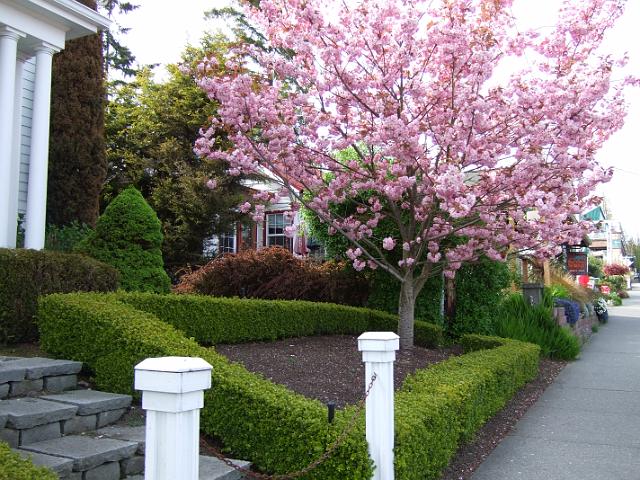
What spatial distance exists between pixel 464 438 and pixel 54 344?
3849mm

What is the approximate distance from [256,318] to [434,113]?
145 inches

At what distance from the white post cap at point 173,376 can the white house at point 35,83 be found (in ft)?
19.9

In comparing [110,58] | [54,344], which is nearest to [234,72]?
[54,344]

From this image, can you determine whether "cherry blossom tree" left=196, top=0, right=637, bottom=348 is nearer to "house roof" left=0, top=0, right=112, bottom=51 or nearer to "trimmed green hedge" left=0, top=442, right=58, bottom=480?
"house roof" left=0, top=0, right=112, bottom=51

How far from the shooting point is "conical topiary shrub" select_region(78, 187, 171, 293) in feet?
26.2

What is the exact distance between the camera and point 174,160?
17.0 metres

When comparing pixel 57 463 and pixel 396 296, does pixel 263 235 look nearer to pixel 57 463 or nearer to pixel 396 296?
pixel 396 296

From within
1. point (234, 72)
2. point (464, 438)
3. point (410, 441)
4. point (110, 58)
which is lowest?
point (464, 438)

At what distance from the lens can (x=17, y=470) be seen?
97.3 inches

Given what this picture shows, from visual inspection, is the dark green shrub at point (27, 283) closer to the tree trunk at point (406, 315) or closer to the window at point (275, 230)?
the tree trunk at point (406, 315)

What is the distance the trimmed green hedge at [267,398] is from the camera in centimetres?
391

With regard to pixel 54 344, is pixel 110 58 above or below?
above

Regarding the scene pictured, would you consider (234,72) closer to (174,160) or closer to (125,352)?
(125,352)

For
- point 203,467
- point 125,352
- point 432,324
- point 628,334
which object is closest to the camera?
point 203,467
